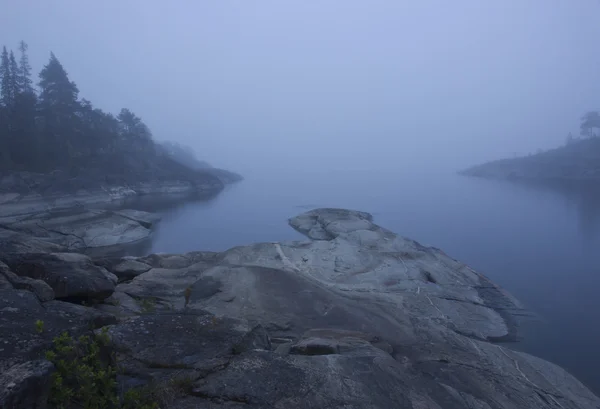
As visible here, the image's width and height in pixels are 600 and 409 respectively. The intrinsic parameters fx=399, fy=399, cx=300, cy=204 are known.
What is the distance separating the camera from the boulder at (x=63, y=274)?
25.9 ft

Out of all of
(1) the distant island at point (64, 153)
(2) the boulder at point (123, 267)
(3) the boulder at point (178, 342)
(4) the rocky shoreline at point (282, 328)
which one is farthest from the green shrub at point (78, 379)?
(1) the distant island at point (64, 153)

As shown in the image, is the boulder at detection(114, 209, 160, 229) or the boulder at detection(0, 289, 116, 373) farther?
the boulder at detection(114, 209, 160, 229)

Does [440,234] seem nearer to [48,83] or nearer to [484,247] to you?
[484,247]

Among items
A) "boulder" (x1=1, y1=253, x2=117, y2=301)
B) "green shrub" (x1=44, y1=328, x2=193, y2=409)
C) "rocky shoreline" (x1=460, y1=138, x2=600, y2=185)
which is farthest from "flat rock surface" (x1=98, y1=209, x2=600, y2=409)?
"rocky shoreline" (x1=460, y1=138, x2=600, y2=185)

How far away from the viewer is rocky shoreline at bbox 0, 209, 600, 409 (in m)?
5.08

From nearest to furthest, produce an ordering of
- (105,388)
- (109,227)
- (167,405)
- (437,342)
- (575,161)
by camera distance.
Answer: (105,388)
(167,405)
(437,342)
(109,227)
(575,161)

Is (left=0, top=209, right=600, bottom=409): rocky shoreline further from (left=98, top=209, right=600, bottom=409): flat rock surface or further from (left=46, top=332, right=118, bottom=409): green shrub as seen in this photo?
(left=46, top=332, right=118, bottom=409): green shrub

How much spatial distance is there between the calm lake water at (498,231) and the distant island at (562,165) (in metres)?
11.0

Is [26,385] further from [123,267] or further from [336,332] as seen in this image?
[123,267]

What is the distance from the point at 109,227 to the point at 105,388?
23.8 metres

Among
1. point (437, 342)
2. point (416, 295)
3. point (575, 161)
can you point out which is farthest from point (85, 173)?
point (575, 161)

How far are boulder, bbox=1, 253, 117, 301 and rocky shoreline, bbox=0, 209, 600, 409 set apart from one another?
0.11 feet

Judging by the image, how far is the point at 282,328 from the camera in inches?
416

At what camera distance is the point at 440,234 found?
3014 cm
